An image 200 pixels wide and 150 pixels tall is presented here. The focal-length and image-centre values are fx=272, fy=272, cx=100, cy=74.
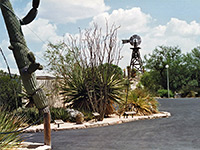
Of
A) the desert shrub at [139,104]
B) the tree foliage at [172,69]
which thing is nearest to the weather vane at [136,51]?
the tree foliage at [172,69]

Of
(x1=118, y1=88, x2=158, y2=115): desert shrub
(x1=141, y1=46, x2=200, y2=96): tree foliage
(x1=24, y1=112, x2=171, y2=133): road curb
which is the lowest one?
(x1=24, y1=112, x2=171, y2=133): road curb

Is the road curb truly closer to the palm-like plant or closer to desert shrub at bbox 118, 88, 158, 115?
desert shrub at bbox 118, 88, 158, 115

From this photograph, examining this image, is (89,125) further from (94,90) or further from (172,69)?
(172,69)

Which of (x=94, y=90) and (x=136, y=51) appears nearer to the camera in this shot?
(x=94, y=90)

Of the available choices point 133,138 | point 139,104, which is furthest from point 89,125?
point 139,104

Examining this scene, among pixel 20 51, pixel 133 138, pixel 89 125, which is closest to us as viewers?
pixel 20 51

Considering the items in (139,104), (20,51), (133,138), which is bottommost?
(133,138)

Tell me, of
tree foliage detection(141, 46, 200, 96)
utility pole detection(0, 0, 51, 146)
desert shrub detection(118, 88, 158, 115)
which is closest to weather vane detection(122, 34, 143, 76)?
tree foliage detection(141, 46, 200, 96)

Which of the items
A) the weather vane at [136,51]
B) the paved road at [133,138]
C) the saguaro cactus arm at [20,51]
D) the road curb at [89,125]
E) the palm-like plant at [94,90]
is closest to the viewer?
the saguaro cactus arm at [20,51]

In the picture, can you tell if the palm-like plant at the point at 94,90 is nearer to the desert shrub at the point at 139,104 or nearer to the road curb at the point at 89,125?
the desert shrub at the point at 139,104

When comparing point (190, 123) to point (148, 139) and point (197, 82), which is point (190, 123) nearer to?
point (148, 139)

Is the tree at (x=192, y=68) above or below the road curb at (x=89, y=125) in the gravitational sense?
above

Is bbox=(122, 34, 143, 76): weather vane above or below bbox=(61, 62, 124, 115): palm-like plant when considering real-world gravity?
above

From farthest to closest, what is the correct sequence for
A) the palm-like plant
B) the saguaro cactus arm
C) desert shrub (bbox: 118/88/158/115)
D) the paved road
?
desert shrub (bbox: 118/88/158/115) → the palm-like plant → the paved road → the saguaro cactus arm
